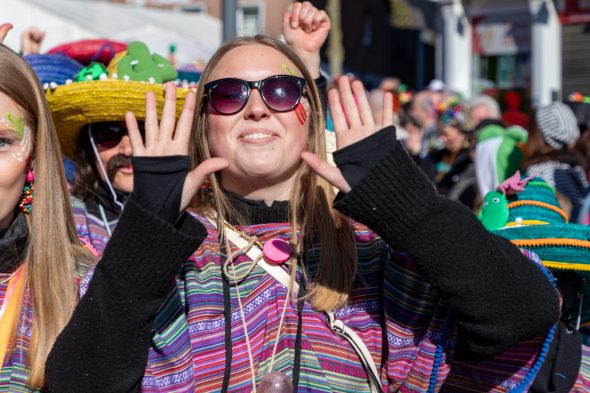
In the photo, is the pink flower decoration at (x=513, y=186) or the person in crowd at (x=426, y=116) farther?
the person in crowd at (x=426, y=116)

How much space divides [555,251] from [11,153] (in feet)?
5.35

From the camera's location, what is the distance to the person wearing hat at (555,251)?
2.39 m

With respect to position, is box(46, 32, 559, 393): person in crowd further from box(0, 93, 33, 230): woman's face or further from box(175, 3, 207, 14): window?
box(175, 3, 207, 14): window

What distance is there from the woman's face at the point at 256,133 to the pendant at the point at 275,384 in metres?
0.58

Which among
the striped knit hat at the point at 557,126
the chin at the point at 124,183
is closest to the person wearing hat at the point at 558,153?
the striped knit hat at the point at 557,126

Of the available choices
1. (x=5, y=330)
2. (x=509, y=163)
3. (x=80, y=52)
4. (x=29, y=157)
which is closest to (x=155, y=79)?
(x=80, y=52)

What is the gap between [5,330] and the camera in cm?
219

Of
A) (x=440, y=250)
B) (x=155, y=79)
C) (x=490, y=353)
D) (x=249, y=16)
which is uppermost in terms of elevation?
(x=249, y=16)

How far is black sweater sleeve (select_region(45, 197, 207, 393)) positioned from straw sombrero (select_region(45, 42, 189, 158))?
58.5 inches

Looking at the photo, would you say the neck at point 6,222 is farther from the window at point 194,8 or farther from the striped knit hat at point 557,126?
the window at point 194,8

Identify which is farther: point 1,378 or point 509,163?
point 509,163

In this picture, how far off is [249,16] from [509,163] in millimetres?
17115

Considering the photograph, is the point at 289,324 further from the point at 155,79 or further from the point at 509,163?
the point at 509,163

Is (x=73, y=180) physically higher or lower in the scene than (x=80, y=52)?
lower
